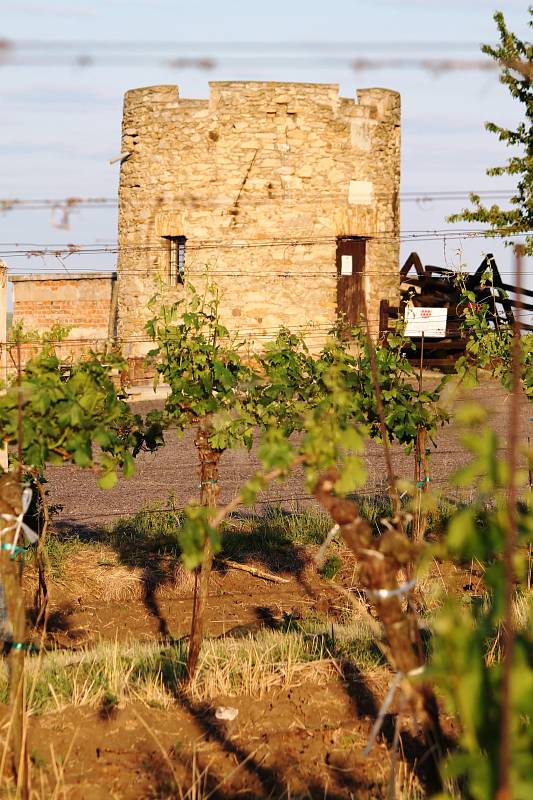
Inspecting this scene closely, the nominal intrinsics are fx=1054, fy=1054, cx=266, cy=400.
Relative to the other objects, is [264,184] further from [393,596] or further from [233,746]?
[393,596]

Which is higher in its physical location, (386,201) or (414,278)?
(386,201)

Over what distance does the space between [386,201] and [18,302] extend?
8114 mm

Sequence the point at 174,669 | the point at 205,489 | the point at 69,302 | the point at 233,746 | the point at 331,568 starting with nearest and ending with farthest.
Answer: the point at 233,746 → the point at 174,669 → the point at 205,489 → the point at 331,568 → the point at 69,302

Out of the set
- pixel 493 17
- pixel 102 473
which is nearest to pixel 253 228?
pixel 493 17

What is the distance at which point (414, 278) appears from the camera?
2133 centimetres

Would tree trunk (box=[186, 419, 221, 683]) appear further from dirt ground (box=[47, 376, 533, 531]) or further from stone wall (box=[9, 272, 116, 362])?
stone wall (box=[9, 272, 116, 362])

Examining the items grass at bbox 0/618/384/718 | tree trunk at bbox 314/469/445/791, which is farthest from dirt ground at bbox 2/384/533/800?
tree trunk at bbox 314/469/445/791

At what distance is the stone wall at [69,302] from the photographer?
72.2 ft

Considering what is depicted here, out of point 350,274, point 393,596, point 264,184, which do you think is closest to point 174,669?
point 393,596

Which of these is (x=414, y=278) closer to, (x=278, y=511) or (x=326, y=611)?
(x=278, y=511)

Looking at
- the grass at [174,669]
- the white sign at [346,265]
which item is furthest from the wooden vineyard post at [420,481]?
the white sign at [346,265]

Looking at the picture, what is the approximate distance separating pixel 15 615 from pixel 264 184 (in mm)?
15511

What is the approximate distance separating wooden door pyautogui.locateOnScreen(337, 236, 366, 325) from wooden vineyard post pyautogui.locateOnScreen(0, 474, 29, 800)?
15.3 m

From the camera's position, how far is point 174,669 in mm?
5891
